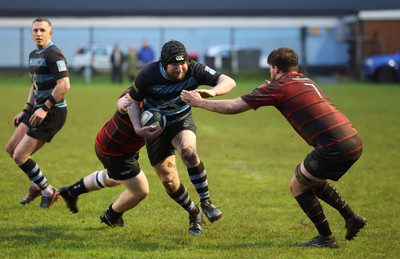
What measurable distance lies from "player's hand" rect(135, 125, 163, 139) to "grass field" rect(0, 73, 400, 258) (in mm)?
1042

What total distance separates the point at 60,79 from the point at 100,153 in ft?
5.32

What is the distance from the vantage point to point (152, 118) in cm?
762

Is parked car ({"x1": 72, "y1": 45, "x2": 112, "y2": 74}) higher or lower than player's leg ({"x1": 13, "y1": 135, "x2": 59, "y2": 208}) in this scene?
lower

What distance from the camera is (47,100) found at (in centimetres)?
955

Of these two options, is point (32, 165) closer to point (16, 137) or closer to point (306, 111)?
point (16, 137)

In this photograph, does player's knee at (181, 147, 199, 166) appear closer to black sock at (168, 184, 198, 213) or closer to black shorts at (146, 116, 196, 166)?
black shorts at (146, 116, 196, 166)

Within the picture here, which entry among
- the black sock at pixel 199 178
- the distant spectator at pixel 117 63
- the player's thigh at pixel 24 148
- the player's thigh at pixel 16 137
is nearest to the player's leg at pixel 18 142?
the player's thigh at pixel 16 137

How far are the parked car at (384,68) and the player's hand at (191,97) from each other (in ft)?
102

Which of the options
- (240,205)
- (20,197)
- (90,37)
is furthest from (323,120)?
(90,37)

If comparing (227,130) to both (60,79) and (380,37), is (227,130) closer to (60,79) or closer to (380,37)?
(60,79)

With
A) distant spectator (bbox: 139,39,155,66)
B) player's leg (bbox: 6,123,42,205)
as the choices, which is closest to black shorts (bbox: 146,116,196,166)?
player's leg (bbox: 6,123,42,205)

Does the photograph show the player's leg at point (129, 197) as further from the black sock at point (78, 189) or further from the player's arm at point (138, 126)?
the player's arm at point (138, 126)

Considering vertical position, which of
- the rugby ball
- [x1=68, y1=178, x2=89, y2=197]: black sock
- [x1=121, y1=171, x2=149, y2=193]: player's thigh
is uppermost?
the rugby ball

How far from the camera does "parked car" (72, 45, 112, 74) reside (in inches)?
1780
